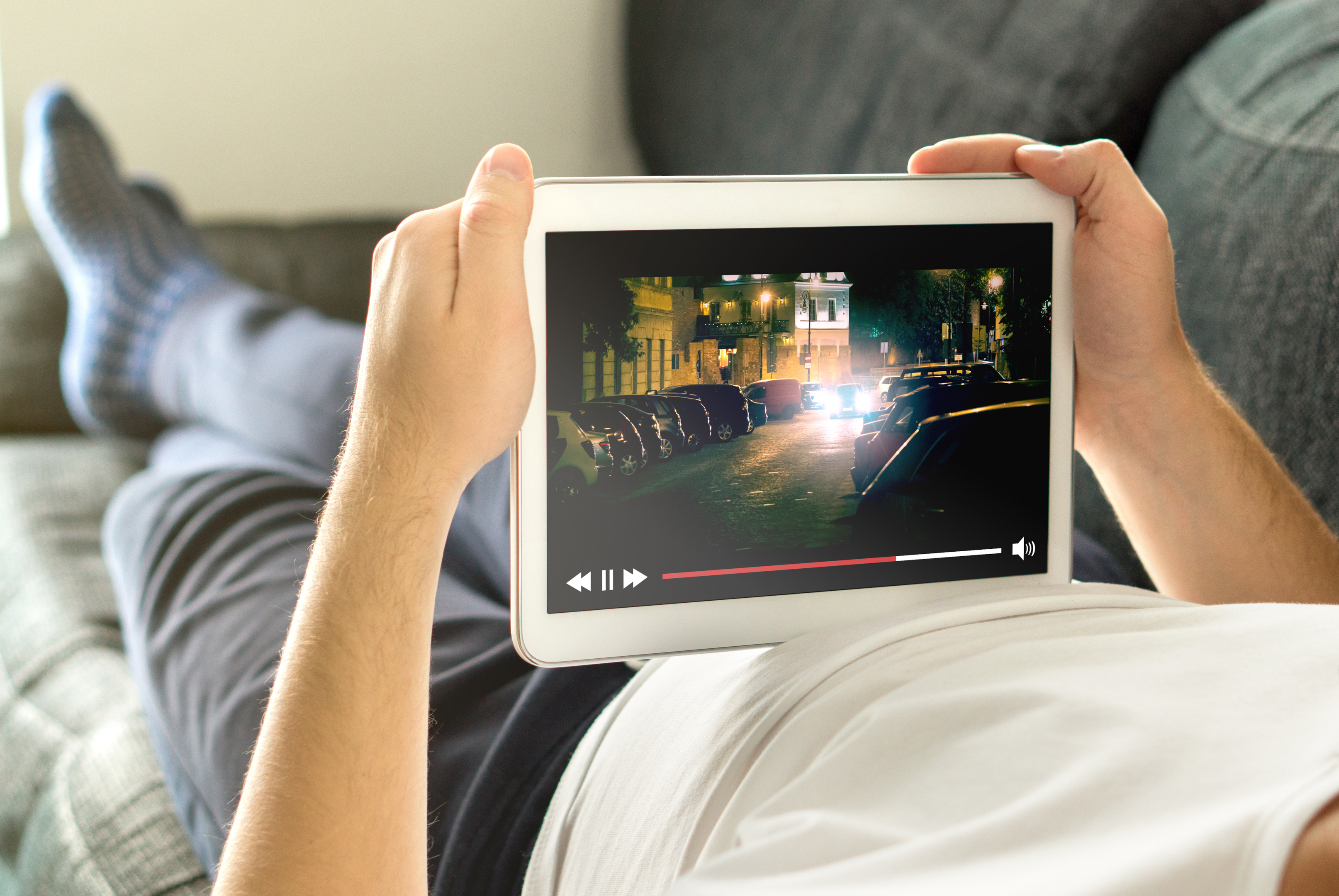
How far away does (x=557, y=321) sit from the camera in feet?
1.48

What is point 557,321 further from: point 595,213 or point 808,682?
point 808,682

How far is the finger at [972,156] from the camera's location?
537mm

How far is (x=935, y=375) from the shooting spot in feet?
1.62

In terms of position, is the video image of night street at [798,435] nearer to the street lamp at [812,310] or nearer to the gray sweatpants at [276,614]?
the street lamp at [812,310]

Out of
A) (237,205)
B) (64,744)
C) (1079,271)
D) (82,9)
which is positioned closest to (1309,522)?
(1079,271)

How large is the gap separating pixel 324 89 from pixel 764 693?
5.19 ft

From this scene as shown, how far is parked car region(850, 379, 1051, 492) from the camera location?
50cm

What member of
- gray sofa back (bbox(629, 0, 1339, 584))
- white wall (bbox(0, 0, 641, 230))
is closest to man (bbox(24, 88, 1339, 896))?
gray sofa back (bbox(629, 0, 1339, 584))

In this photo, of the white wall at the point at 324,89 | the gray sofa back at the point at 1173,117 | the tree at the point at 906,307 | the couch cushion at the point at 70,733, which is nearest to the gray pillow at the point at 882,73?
the gray sofa back at the point at 1173,117

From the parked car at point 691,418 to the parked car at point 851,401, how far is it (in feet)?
0.25

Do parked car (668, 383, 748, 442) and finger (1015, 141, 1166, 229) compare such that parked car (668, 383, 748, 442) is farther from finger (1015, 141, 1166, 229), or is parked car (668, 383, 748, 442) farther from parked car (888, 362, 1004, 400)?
finger (1015, 141, 1166, 229)

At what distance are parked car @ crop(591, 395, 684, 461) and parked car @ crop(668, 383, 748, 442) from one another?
13mm

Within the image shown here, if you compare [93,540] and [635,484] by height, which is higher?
[635,484]

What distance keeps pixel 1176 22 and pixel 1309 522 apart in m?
0.62
